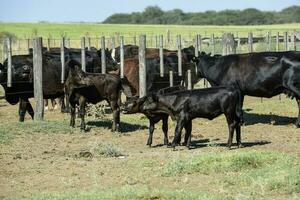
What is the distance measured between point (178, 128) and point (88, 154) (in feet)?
5.87

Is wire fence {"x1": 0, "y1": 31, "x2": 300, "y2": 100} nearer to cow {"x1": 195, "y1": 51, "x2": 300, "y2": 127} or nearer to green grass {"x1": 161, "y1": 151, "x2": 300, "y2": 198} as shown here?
cow {"x1": 195, "y1": 51, "x2": 300, "y2": 127}

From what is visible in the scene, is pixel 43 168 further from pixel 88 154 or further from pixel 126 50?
pixel 126 50

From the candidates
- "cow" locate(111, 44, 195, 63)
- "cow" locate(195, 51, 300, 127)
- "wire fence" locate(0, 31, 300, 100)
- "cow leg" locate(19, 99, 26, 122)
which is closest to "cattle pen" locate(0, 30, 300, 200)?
"cow leg" locate(19, 99, 26, 122)

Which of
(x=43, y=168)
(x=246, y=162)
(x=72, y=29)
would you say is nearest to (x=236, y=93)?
(x=246, y=162)

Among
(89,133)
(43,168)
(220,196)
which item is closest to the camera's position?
(220,196)

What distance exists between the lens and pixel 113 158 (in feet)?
38.0

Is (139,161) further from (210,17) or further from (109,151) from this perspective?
(210,17)

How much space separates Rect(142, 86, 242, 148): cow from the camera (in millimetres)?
12148

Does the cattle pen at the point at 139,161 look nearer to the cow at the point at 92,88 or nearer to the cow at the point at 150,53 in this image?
the cow at the point at 92,88

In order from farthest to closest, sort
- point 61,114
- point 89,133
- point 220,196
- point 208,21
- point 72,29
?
point 208,21 < point 72,29 < point 61,114 < point 89,133 < point 220,196

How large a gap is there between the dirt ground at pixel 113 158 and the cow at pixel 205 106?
42 centimetres

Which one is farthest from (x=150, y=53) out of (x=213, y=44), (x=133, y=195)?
(x=133, y=195)

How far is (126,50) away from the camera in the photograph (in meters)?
25.4

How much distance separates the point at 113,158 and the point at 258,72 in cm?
571
